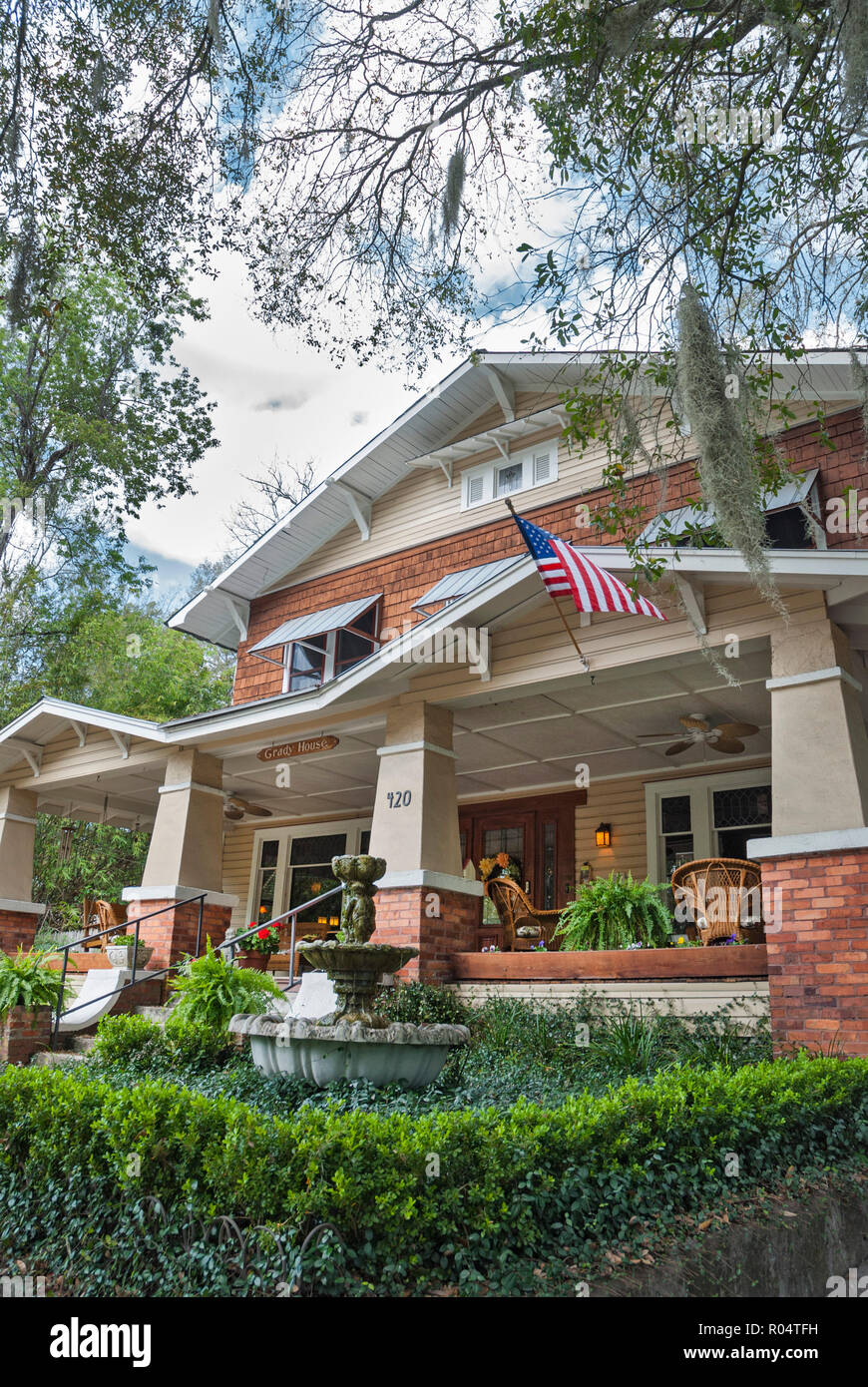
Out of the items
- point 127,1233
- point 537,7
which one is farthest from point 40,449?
point 127,1233

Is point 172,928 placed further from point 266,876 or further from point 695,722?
point 695,722

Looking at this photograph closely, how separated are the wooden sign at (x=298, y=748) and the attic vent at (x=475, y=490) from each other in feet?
14.2

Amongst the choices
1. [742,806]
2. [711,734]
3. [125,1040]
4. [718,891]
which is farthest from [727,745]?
[125,1040]

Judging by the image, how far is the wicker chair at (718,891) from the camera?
328 inches

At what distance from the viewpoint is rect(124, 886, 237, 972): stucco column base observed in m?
11.5

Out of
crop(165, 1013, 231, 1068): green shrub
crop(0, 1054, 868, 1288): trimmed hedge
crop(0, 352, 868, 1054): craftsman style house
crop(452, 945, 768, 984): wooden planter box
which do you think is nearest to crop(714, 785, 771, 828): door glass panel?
crop(0, 352, 868, 1054): craftsman style house

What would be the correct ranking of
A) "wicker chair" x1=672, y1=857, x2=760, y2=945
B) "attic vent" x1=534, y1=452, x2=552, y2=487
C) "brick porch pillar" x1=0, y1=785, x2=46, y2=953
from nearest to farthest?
"wicker chair" x1=672, y1=857, x2=760, y2=945 → "attic vent" x1=534, y1=452, x2=552, y2=487 → "brick porch pillar" x1=0, y1=785, x2=46, y2=953

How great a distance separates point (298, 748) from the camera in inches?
468

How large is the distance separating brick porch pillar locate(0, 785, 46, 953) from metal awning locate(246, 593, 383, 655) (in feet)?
14.6

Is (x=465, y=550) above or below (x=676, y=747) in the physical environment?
above

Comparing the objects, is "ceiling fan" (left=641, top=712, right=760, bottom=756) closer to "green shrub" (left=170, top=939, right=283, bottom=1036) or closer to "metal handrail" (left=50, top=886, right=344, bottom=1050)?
"metal handrail" (left=50, top=886, right=344, bottom=1050)

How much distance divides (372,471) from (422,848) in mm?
7064
